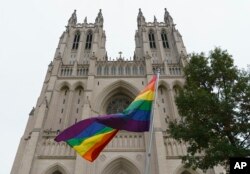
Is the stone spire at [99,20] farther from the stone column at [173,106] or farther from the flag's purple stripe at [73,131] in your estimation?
the flag's purple stripe at [73,131]

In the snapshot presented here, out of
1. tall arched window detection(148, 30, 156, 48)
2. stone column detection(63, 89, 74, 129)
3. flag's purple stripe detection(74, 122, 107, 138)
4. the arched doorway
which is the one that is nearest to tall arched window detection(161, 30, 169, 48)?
tall arched window detection(148, 30, 156, 48)

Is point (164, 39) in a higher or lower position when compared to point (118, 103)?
higher

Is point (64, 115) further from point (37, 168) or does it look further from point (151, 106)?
point (151, 106)

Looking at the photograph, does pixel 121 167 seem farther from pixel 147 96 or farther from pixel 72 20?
pixel 72 20

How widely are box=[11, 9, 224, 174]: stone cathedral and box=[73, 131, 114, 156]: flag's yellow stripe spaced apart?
1193 cm

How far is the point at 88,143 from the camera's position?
28.8 ft

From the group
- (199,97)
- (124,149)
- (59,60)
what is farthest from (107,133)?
(59,60)

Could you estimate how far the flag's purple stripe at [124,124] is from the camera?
874 cm

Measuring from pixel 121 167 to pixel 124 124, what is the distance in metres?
15.1

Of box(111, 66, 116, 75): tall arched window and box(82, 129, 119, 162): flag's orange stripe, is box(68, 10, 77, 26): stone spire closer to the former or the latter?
box(111, 66, 116, 75): tall arched window

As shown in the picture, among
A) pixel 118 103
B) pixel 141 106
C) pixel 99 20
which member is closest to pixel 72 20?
pixel 99 20

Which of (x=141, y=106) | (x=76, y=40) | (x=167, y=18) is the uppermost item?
(x=167, y=18)

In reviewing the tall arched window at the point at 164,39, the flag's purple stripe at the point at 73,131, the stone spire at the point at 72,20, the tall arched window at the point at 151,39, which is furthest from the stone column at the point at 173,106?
the stone spire at the point at 72,20

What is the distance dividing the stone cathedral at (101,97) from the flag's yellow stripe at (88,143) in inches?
470
